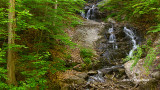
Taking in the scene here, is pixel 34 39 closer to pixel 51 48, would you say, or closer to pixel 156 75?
pixel 51 48

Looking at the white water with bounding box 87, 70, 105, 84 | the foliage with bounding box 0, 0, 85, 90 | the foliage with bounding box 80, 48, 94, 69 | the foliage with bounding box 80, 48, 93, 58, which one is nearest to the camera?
the foliage with bounding box 0, 0, 85, 90

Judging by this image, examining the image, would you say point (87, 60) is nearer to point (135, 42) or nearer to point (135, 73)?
point (135, 73)

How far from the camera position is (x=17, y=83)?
4395mm

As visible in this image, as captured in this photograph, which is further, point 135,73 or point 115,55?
point 115,55

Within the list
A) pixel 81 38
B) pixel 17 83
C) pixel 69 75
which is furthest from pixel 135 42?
pixel 17 83

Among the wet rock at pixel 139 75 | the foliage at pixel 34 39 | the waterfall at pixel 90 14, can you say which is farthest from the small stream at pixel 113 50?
the waterfall at pixel 90 14

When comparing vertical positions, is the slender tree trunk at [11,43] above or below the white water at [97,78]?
above

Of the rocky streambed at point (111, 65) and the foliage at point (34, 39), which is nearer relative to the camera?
the foliage at point (34, 39)

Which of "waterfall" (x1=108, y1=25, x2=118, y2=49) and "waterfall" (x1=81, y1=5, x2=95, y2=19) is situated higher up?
"waterfall" (x1=81, y1=5, x2=95, y2=19)

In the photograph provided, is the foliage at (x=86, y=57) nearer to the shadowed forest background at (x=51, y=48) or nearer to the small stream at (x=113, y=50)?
the shadowed forest background at (x=51, y=48)

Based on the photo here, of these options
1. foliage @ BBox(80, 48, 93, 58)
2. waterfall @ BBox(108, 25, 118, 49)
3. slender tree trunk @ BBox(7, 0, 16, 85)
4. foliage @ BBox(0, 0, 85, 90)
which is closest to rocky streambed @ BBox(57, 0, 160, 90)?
waterfall @ BBox(108, 25, 118, 49)

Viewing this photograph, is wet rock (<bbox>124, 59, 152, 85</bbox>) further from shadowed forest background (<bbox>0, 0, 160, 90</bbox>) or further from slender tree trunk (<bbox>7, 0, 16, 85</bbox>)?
slender tree trunk (<bbox>7, 0, 16, 85</bbox>)

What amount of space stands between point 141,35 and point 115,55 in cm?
363

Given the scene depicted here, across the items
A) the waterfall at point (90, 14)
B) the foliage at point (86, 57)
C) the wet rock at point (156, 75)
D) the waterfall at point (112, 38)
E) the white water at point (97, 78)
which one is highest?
the waterfall at point (90, 14)
